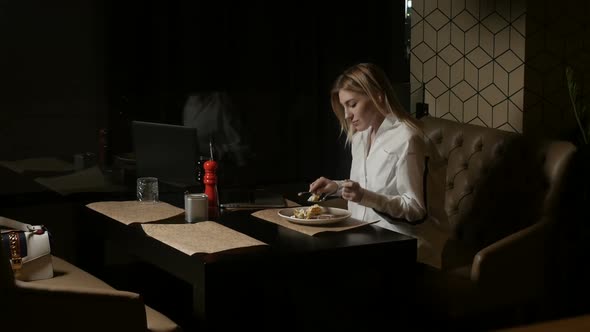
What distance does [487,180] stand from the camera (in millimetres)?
3566

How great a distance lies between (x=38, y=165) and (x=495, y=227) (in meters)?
1.82

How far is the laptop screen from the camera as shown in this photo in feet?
12.5

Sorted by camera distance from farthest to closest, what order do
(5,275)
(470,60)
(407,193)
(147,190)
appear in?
(470,60), (147,190), (407,193), (5,275)

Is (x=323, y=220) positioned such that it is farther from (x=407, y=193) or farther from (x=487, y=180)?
(x=487, y=180)

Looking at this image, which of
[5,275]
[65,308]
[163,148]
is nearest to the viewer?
[5,275]

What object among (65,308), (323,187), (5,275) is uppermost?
(323,187)

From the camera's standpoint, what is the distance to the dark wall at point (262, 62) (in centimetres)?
375

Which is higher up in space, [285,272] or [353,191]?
[353,191]

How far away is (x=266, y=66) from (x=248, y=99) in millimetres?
169

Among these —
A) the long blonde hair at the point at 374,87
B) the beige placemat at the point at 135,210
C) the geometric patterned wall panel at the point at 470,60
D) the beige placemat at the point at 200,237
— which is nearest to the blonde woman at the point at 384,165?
the long blonde hair at the point at 374,87

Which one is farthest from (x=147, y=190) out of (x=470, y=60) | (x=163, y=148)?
(x=470, y=60)

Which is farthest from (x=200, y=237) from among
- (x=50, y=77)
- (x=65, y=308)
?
(x=50, y=77)

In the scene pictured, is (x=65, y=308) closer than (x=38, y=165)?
Yes

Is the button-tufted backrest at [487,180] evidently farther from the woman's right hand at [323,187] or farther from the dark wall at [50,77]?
the dark wall at [50,77]
